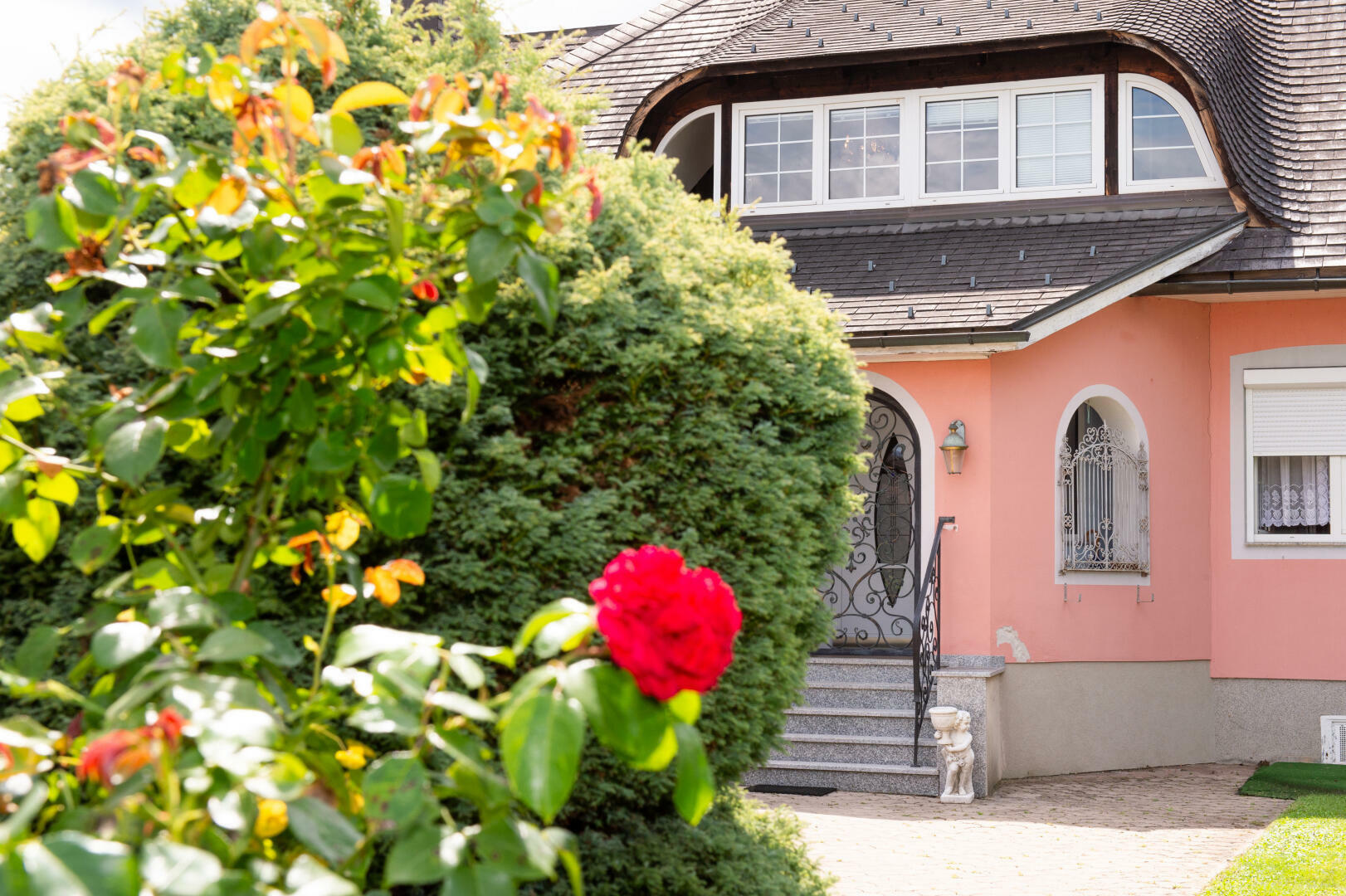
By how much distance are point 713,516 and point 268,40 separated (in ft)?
6.37

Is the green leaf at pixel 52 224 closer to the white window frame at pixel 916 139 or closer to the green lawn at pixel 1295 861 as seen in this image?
the green lawn at pixel 1295 861

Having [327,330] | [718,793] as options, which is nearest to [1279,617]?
[718,793]

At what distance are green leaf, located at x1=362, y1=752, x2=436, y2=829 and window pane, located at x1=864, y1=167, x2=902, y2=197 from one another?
10.8 metres

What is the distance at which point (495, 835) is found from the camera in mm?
1793

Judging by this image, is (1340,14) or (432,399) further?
(1340,14)

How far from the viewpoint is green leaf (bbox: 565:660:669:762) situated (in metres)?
1.79

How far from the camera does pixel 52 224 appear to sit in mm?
2238

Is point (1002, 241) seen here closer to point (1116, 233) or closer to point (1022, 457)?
point (1116, 233)

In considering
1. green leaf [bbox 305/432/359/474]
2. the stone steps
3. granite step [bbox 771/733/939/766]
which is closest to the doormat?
the stone steps

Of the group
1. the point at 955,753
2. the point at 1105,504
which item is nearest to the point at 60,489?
the point at 955,753

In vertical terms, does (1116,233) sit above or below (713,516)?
above

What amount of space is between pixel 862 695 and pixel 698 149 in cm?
621

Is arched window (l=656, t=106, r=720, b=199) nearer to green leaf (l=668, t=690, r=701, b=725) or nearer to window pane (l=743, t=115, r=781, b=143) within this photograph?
window pane (l=743, t=115, r=781, b=143)

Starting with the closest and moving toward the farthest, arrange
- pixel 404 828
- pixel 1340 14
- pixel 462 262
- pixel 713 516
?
pixel 404 828 < pixel 462 262 < pixel 713 516 < pixel 1340 14
